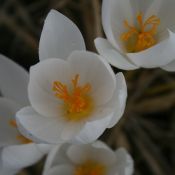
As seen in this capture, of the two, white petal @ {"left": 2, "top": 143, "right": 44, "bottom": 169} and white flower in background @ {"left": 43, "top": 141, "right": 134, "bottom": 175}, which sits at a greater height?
white petal @ {"left": 2, "top": 143, "right": 44, "bottom": 169}

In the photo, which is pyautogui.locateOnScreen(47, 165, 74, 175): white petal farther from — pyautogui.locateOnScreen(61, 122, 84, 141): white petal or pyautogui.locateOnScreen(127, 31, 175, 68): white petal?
→ pyautogui.locateOnScreen(127, 31, 175, 68): white petal

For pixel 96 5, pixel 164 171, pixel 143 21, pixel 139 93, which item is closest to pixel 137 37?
pixel 143 21

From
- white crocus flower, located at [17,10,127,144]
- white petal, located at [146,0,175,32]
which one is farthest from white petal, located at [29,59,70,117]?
white petal, located at [146,0,175,32]

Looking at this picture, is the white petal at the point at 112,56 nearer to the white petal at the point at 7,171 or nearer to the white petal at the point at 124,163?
the white petal at the point at 124,163

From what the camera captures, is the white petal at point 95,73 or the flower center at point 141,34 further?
the flower center at point 141,34

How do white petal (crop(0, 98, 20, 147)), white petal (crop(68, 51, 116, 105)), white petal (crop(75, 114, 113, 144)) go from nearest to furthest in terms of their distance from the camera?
white petal (crop(75, 114, 113, 144)) → white petal (crop(68, 51, 116, 105)) → white petal (crop(0, 98, 20, 147))

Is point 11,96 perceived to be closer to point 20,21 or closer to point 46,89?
point 46,89

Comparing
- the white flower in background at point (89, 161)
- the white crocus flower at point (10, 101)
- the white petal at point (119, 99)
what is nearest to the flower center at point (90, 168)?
the white flower in background at point (89, 161)
